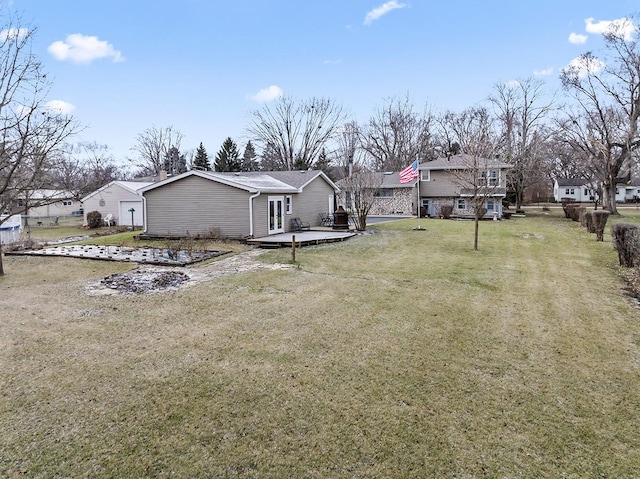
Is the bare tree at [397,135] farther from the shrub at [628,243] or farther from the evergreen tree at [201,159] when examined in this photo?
the shrub at [628,243]

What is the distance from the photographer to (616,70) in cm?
2905

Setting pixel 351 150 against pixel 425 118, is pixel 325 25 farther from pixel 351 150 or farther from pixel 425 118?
pixel 425 118

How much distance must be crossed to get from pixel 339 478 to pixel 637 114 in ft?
115

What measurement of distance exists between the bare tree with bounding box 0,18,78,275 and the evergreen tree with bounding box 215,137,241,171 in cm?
3457

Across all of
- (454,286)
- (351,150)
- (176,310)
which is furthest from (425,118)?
(176,310)

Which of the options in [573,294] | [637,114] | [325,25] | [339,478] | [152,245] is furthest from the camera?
[637,114]

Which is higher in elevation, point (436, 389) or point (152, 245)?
point (152, 245)

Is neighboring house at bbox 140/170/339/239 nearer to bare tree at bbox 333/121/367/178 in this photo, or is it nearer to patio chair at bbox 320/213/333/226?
patio chair at bbox 320/213/333/226

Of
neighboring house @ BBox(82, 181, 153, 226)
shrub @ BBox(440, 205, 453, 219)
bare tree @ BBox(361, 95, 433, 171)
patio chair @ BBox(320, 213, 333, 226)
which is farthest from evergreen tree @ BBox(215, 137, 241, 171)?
shrub @ BBox(440, 205, 453, 219)

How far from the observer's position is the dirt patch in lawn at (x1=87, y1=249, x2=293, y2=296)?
8914mm

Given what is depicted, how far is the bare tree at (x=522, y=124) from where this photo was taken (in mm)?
37000

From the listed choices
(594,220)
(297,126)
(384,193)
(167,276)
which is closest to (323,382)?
(167,276)

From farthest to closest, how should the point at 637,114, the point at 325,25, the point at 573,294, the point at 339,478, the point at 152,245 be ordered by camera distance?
the point at 637,114 → the point at 325,25 → the point at 152,245 → the point at 573,294 → the point at 339,478

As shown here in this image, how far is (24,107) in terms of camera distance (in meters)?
10.4
